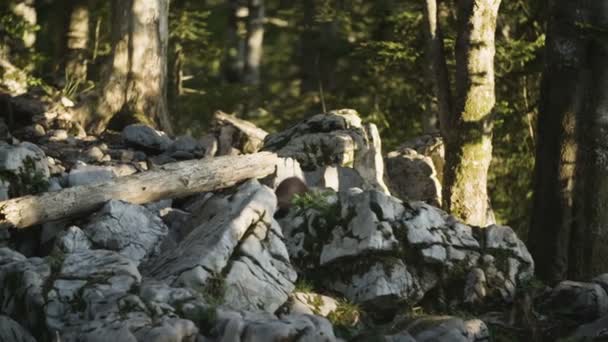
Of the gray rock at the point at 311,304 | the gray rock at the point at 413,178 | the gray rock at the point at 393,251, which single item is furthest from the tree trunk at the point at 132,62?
the gray rock at the point at 311,304

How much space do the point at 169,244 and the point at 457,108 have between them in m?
5.13

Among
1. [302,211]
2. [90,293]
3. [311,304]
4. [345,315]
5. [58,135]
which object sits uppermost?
[58,135]

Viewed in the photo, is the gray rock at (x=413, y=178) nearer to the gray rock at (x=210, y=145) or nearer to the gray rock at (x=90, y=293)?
the gray rock at (x=210, y=145)

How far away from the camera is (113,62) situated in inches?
693

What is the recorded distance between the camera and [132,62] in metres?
17.6

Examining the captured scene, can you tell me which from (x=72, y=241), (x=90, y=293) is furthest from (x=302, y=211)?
(x=90, y=293)

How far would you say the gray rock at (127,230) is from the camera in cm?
1166

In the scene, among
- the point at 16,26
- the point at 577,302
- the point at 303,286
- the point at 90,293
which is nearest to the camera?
the point at 90,293

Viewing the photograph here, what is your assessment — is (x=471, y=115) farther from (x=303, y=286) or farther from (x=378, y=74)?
(x=378, y=74)

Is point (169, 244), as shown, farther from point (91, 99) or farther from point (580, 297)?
point (91, 99)

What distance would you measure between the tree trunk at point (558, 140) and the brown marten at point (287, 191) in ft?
10.5

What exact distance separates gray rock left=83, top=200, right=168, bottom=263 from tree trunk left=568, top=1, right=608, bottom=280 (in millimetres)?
5432

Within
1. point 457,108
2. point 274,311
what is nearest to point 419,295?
point 274,311

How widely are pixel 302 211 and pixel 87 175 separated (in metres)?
2.73
